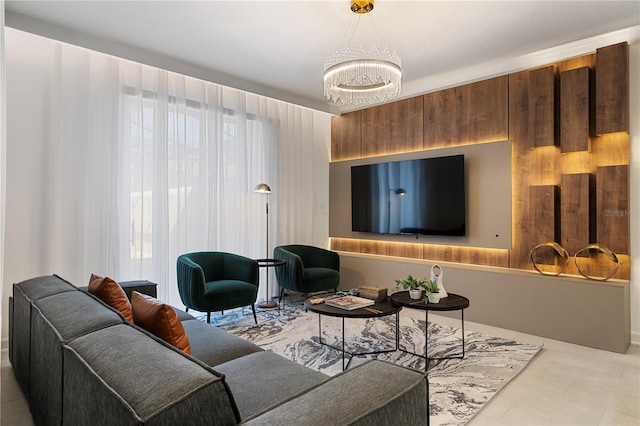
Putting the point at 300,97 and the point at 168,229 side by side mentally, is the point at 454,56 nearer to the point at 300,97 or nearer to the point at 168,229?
the point at 300,97

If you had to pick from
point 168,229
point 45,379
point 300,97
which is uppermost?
point 300,97

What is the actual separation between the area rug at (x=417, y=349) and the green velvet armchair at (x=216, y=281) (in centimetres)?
35

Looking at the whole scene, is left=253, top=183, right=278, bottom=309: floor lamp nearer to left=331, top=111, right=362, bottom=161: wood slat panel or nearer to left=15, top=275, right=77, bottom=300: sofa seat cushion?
left=331, top=111, right=362, bottom=161: wood slat panel

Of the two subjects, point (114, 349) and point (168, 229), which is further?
point (168, 229)

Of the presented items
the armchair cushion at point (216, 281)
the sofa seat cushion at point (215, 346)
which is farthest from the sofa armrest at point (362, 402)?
the armchair cushion at point (216, 281)

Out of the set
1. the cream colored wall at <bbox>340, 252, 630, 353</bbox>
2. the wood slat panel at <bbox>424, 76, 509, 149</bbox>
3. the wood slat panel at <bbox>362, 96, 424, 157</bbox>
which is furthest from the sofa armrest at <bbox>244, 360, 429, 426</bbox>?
the wood slat panel at <bbox>362, 96, 424, 157</bbox>

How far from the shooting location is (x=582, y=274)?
11.9ft

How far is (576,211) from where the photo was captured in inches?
146

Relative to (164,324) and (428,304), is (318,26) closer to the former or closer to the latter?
(428,304)

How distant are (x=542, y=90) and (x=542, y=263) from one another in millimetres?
1797

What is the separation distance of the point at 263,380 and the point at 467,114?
400cm

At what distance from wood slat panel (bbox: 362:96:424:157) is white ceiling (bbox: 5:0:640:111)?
31.4 inches

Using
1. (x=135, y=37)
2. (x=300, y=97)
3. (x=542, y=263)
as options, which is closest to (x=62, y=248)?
(x=135, y=37)

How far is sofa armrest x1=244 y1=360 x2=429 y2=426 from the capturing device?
959mm
